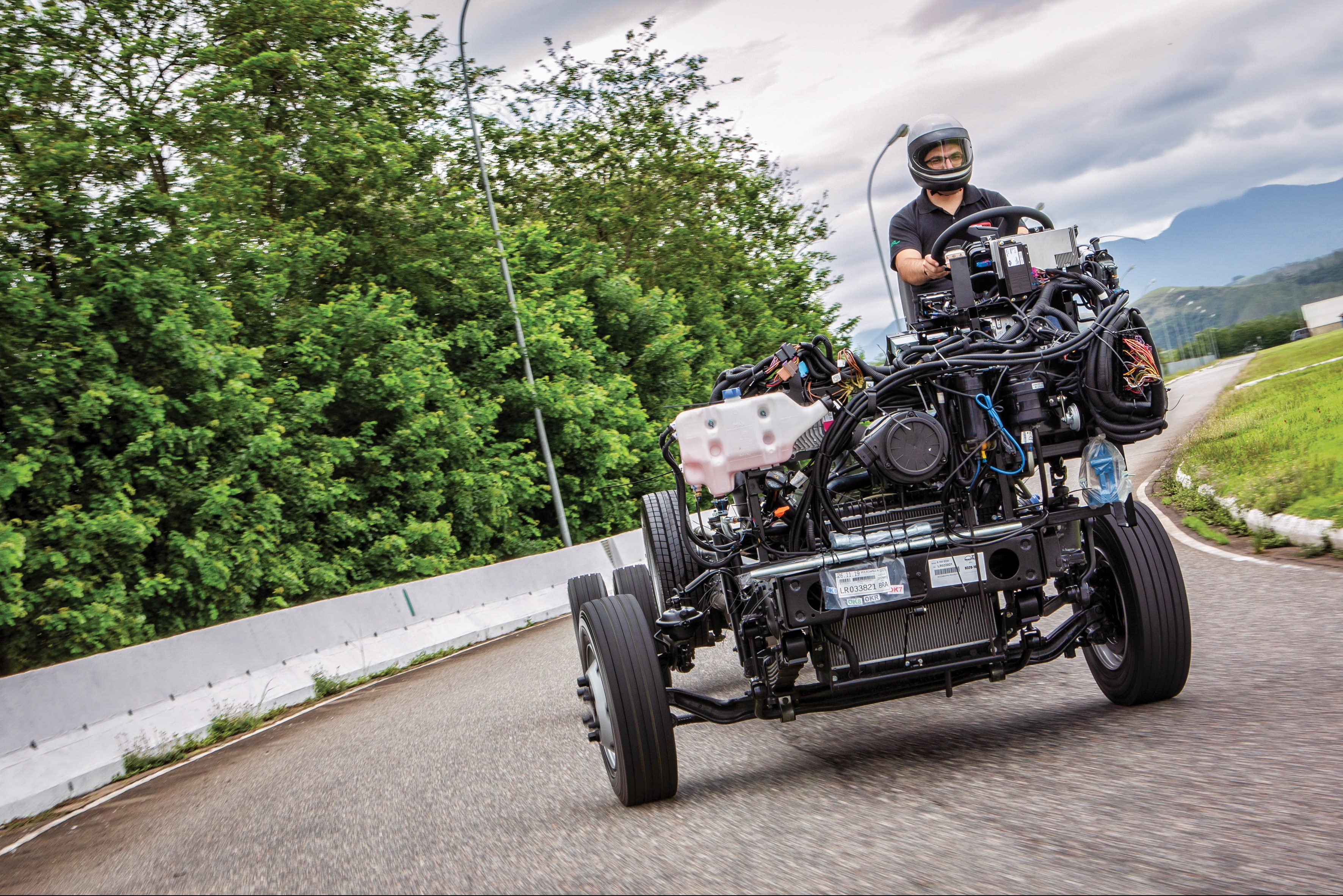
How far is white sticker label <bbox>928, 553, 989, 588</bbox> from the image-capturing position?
4.41 m

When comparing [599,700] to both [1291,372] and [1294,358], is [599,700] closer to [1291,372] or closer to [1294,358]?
[1291,372]

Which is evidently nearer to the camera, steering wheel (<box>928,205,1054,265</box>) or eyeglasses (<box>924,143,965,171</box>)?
steering wheel (<box>928,205,1054,265</box>)

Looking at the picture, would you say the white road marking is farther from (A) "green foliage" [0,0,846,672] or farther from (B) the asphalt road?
(B) the asphalt road

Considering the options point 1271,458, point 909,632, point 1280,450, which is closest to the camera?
point 909,632

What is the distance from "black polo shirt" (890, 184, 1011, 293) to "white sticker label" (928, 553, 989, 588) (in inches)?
83.9

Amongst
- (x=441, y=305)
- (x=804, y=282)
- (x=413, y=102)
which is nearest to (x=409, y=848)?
(x=441, y=305)

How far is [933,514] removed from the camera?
4.64 meters

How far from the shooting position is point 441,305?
2575cm

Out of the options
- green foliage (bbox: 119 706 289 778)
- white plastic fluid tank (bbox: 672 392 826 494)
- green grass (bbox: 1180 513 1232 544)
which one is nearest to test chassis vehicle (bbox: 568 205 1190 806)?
white plastic fluid tank (bbox: 672 392 826 494)

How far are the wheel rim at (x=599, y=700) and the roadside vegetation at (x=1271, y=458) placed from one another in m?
6.26

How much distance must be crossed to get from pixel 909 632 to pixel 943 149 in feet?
8.84

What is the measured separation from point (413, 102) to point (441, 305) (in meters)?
4.51

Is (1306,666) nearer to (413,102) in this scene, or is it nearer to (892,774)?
(892,774)

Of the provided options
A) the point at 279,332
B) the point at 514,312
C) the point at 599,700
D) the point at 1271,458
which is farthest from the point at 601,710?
the point at 514,312
